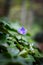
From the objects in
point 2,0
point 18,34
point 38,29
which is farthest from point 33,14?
point 18,34

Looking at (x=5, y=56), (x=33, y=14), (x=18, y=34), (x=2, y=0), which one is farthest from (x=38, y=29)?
(x=5, y=56)

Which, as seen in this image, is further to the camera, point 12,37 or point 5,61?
point 12,37

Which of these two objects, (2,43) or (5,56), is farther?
(2,43)

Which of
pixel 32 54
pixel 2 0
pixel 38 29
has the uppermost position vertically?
pixel 32 54

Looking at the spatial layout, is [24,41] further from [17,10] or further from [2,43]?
[17,10]

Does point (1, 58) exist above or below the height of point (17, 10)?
above

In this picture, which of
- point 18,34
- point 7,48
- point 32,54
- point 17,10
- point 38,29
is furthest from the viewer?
point 17,10

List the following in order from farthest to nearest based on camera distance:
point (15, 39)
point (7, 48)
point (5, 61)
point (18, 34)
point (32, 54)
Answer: point (18, 34)
point (15, 39)
point (32, 54)
point (7, 48)
point (5, 61)

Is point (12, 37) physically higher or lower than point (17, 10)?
higher

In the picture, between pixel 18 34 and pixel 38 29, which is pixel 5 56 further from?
pixel 38 29
